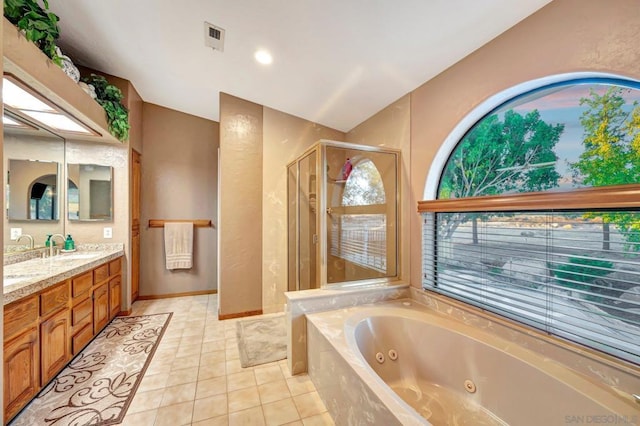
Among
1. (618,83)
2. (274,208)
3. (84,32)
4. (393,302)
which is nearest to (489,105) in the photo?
(618,83)

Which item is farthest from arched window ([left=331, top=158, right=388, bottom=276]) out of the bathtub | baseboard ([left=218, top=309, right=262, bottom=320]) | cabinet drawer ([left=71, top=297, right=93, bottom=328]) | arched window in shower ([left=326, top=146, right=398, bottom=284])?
cabinet drawer ([left=71, top=297, right=93, bottom=328])

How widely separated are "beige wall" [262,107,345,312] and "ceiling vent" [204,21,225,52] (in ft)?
3.38

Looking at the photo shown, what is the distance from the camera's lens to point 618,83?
4.21ft

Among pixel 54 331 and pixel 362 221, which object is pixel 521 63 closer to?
pixel 362 221

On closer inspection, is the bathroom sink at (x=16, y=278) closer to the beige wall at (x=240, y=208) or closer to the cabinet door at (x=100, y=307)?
the cabinet door at (x=100, y=307)

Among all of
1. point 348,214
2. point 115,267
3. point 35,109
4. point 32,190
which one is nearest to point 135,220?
point 115,267

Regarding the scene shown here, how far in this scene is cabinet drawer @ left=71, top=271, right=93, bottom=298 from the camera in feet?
7.04

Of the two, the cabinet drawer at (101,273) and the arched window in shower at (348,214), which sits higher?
the arched window in shower at (348,214)

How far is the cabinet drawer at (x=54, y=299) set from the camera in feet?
5.82

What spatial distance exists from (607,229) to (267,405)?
218 cm

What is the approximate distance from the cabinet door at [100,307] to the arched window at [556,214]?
10.5 feet

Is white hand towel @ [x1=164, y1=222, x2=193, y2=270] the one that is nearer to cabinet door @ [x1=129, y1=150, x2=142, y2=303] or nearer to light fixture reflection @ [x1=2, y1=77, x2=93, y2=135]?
cabinet door @ [x1=129, y1=150, x2=142, y2=303]

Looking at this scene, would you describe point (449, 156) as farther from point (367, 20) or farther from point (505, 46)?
point (367, 20)

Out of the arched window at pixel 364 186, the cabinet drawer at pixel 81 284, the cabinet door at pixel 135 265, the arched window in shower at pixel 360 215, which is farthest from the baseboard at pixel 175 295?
the arched window at pixel 364 186
